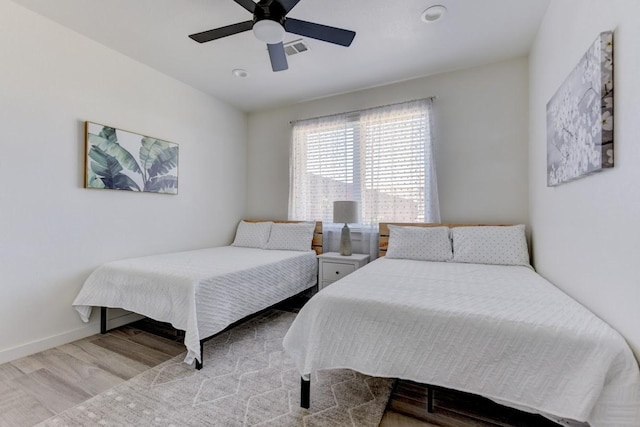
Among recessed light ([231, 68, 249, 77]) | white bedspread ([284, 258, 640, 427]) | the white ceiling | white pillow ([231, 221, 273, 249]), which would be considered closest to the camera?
white bedspread ([284, 258, 640, 427])

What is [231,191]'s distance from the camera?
13.5ft

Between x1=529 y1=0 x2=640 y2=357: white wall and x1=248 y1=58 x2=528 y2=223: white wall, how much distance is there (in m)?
0.61

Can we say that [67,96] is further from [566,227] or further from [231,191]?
[566,227]

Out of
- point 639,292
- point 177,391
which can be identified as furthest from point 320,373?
point 639,292

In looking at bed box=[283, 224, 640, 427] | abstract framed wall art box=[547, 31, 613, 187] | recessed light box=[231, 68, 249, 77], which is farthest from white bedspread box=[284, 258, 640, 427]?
recessed light box=[231, 68, 249, 77]

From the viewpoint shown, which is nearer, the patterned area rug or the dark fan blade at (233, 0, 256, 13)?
the patterned area rug

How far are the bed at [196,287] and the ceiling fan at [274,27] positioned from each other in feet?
5.48

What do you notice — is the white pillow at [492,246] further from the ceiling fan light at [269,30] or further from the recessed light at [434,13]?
the ceiling fan light at [269,30]

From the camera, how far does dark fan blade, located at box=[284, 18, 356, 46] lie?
1889 millimetres

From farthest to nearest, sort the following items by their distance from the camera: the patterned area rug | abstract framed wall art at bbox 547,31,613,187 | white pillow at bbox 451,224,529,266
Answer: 1. white pillow at bbox 451,224,529,266
2. the patterned area rug
3. abstract framed wall art at bbox 547,31,613,187

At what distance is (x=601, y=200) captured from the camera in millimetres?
1384

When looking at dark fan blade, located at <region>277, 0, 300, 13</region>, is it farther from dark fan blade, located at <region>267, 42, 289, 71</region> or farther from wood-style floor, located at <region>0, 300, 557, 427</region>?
wood-style floor, located at <region>0, 300, 557, 427</region>

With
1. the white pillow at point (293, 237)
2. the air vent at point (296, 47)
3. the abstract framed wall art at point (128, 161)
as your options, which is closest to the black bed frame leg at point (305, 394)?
the white pillow at point (293, 237)

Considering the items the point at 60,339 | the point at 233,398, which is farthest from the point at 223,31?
the point at 60,339
